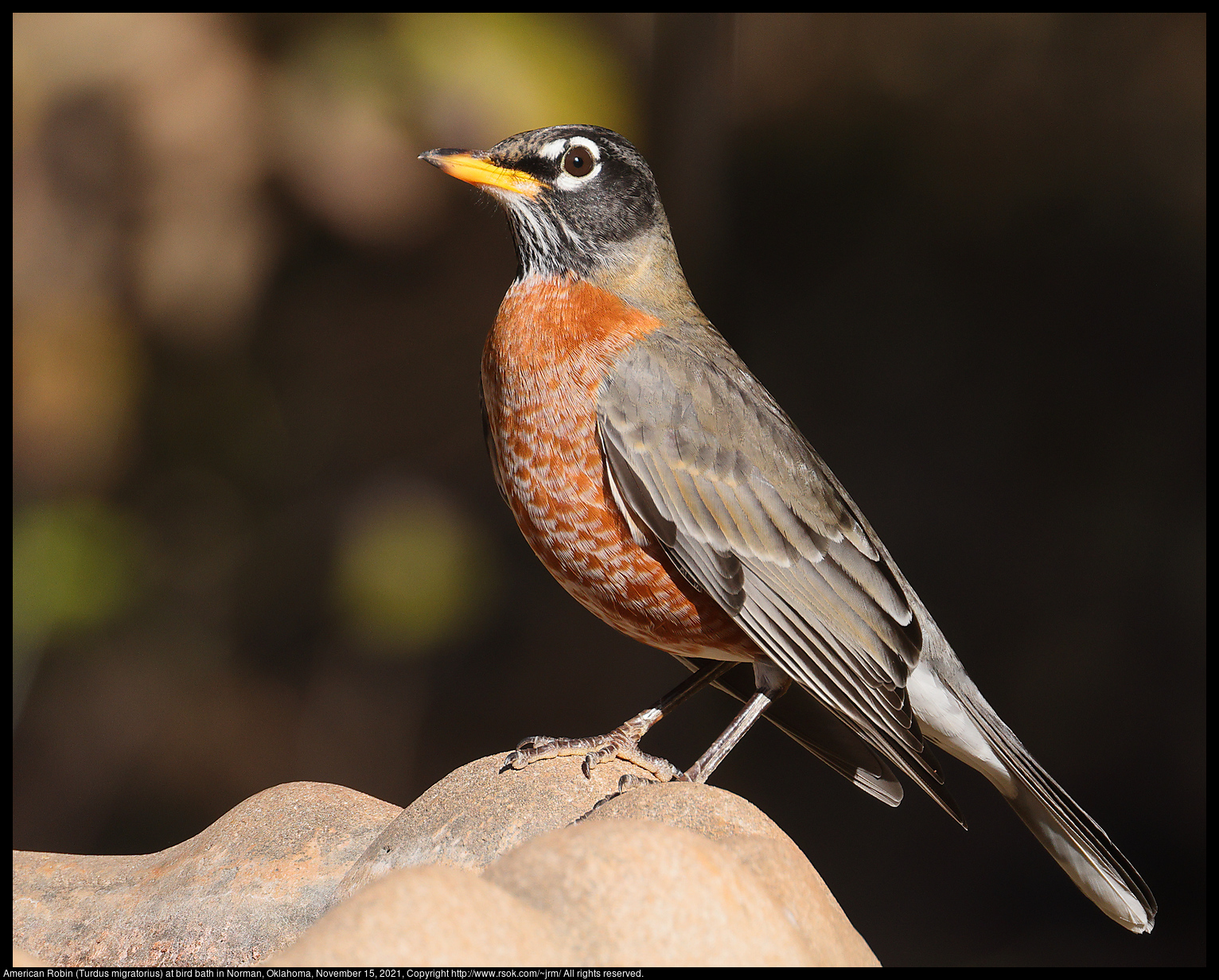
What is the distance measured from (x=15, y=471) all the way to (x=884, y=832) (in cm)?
403

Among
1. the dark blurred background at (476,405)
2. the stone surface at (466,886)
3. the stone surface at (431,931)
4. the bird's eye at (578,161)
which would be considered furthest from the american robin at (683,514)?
the dark blurred background at (476,405)

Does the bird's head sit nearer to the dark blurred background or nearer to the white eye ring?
the white eye ring

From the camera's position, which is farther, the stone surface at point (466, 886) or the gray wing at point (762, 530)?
the gray wing at point (762, 530)

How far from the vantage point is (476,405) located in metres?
5.35

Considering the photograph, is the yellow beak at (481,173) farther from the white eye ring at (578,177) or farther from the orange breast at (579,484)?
the orange breast at (579,484)

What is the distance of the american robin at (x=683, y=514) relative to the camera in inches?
82.7

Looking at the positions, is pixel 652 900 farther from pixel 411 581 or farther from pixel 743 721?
pixel 411 581

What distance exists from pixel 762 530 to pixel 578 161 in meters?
0.94

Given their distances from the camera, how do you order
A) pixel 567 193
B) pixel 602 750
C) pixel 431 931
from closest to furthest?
pixel 431 931 → pixel 602 750 → pixel 567 193

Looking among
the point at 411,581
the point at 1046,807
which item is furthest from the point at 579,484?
the point at 411,581

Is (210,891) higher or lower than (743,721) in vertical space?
lower

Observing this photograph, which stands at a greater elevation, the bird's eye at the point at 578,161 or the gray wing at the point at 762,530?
the bird's eye at the point at 578,161

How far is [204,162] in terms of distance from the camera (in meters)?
4.01

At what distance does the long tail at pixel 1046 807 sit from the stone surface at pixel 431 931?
1316mm
